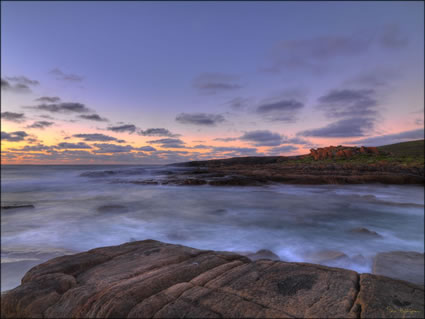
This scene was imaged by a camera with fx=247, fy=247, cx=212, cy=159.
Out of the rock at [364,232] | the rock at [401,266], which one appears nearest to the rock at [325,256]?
the rock at [401,266]

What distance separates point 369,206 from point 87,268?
17.4 metres

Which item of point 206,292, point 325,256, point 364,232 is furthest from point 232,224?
point 206,292

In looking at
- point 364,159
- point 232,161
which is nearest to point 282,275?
point 364,159

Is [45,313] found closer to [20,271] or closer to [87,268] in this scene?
[87,268]

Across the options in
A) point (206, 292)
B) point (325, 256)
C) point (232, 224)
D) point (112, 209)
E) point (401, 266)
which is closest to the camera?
point (206, 292)

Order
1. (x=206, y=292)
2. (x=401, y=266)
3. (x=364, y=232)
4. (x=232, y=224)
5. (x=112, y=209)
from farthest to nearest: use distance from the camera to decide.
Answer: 1. (x=112, y=209)
2. (x=232, y=224)
3. (x=364, y=232)
4. (x=401, y=266)
5. (x=206, y=292)

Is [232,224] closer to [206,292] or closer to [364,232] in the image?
[364,232]

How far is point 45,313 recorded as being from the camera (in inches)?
130

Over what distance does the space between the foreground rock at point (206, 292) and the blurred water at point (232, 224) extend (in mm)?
3655

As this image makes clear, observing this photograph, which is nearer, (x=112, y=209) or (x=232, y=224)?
(x=232, y=224)

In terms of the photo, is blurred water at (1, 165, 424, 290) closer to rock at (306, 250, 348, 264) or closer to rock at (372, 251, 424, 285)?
rock at (306, 250, 348, 264)

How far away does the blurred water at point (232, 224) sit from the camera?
905 cm

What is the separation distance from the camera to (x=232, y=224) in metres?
12.5

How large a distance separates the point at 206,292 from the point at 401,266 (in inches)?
236
